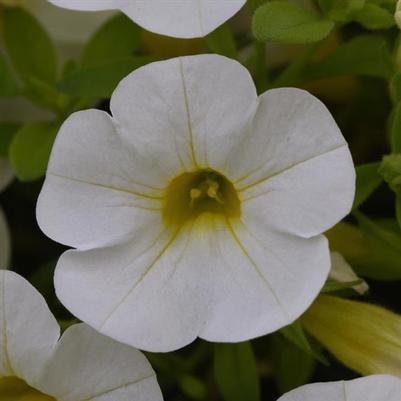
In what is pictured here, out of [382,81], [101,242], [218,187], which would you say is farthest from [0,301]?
[382,81]

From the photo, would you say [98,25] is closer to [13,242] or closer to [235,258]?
[13,242]

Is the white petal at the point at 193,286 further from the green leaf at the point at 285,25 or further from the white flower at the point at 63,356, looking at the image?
the green leaf at the point at 285,25

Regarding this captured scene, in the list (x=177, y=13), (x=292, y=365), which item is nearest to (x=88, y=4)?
(x=177, y=13)

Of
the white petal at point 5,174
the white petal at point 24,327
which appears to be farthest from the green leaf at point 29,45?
the white petal at point 24,327

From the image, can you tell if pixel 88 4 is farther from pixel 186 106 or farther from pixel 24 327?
pixel 24 327

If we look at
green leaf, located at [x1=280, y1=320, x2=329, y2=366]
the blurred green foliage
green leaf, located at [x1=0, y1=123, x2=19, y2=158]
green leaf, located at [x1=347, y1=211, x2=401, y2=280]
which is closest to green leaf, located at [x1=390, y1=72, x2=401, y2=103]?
the blurred green foliage
